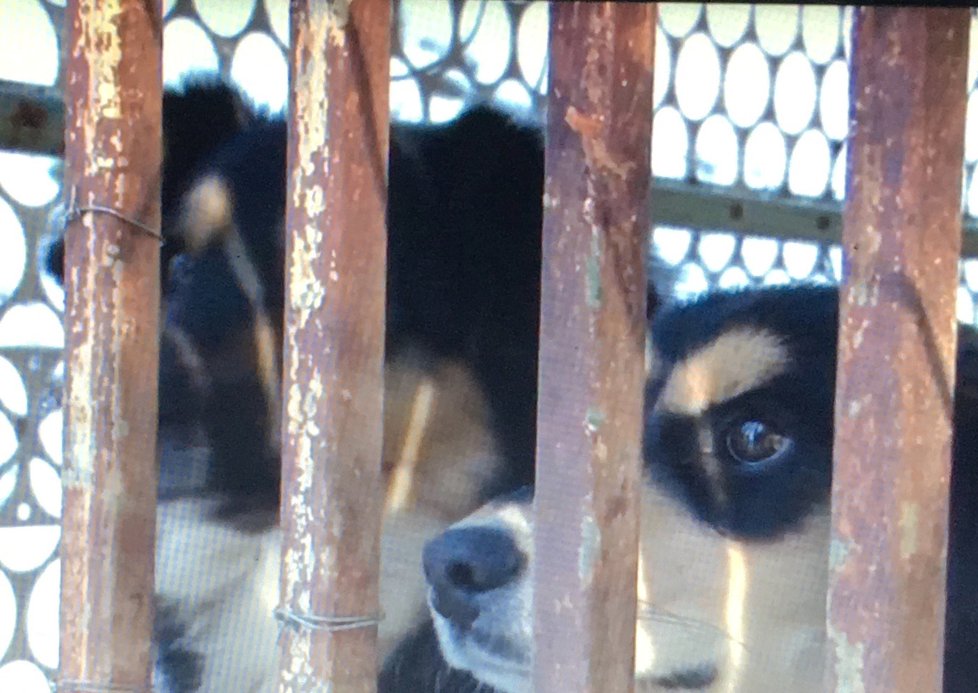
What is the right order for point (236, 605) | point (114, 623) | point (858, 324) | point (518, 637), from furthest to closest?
1. point (236, 605)
2. point (518, 637)
3. point (114, 623)
4. point (858, 324)

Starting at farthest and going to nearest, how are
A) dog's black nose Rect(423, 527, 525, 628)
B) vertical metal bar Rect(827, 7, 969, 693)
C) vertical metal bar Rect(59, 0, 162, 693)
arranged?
1. dog's black nose Rect(423, 527, 525, 628)
2. vertical metal bar Rect(59, 0, 162, 693)
3. vertical metal bar Rect(827, 7, 969, 693)

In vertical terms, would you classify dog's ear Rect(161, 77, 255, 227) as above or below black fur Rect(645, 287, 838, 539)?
above

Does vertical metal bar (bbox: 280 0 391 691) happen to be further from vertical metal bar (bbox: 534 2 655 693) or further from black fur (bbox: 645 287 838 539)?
black fur (bbox: 645 287 838 539)

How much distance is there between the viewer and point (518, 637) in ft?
2.35

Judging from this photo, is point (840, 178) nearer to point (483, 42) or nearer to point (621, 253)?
point (483, 42)

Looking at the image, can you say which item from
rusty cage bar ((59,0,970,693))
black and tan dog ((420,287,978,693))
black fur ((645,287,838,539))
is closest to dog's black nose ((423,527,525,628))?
black and tan dog ((420,287,978,693))

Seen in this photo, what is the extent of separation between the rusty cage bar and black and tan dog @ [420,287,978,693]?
24 centimetres

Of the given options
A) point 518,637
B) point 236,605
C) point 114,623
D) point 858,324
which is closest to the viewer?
point 858,324

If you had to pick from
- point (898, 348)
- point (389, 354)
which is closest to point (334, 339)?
point (898, 348)

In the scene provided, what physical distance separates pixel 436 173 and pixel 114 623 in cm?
38

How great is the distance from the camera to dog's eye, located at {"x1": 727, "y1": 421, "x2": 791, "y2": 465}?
79 centimetres

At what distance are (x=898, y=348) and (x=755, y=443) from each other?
1.29 feet

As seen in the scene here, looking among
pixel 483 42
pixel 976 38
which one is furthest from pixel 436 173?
pixel 976 38

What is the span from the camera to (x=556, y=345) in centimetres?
45
